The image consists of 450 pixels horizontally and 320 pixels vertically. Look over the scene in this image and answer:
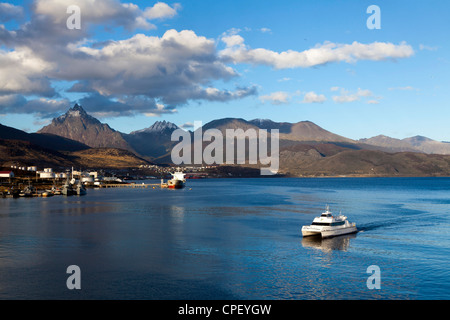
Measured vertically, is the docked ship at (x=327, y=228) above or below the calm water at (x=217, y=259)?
above

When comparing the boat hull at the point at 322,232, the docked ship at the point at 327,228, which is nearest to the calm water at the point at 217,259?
the boat hull at the point at 322,232

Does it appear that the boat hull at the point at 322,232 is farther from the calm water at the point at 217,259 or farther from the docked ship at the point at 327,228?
the calm water at the point at 217,259

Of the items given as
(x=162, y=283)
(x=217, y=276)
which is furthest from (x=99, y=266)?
(x=217, y=276)

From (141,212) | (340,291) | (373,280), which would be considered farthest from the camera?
(141,212)

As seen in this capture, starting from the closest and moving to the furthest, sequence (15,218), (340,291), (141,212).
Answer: (340,291) → (15,218) → (141,212)

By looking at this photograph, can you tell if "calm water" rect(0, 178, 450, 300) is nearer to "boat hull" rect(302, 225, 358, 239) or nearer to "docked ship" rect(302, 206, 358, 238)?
"boat hull" rect(302, 225, 358, 239)

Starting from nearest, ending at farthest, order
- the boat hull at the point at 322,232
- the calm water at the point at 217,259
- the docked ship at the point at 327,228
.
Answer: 1. the calm water at the point at 217,259
2. the boat hull at the point at 322,232
3. the docked ship at the point at 327,228

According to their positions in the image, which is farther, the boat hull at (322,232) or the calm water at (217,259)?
the boat hull at (322,232)

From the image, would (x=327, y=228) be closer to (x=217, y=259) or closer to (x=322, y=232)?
(x=322, y=232)

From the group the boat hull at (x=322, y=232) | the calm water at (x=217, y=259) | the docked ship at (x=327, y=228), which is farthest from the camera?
the docked ship at (x=327, y=228)

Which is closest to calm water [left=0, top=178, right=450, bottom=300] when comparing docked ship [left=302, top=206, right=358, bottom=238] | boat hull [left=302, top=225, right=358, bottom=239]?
boat hull [left=302, top=225, right=358, bottom=239]
